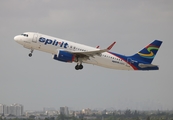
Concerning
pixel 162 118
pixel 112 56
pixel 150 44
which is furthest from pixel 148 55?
pixel 162 118

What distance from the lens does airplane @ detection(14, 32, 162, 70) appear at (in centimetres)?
7600

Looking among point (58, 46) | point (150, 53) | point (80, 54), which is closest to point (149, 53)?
point (150, 53)

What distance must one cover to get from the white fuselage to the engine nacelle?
2.63 feet

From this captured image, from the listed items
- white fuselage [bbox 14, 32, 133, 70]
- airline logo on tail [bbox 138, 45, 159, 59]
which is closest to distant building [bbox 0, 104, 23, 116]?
airline logo on tail [bbox 138, 45, 159, 59]

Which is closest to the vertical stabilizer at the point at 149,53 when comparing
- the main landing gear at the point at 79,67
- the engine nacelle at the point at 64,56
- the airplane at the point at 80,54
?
the airplane at the point at 80,54

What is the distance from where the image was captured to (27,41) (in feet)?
251

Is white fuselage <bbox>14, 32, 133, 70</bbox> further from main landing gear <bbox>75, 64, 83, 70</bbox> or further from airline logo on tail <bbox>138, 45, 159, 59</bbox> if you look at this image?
airline logo on tail <bbox>138, 45, 159, 59</bbox>

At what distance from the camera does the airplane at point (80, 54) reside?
7600 cm

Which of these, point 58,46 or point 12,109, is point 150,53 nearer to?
point 58,46

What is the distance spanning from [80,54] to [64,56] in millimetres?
3187

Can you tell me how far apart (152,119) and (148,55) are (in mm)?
25094

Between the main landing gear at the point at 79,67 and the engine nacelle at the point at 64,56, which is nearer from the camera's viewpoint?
the engine nacelle at the point at 64,56

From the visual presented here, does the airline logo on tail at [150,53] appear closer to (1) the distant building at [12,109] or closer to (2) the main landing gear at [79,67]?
(2) the main landing gear at [79,67]

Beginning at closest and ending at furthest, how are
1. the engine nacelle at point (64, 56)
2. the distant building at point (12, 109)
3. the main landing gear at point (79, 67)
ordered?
1. the engine nacelle at point (64, 56)
2. the main landing gear at point (79, 67)
3. the distant building at point (12, 109)
